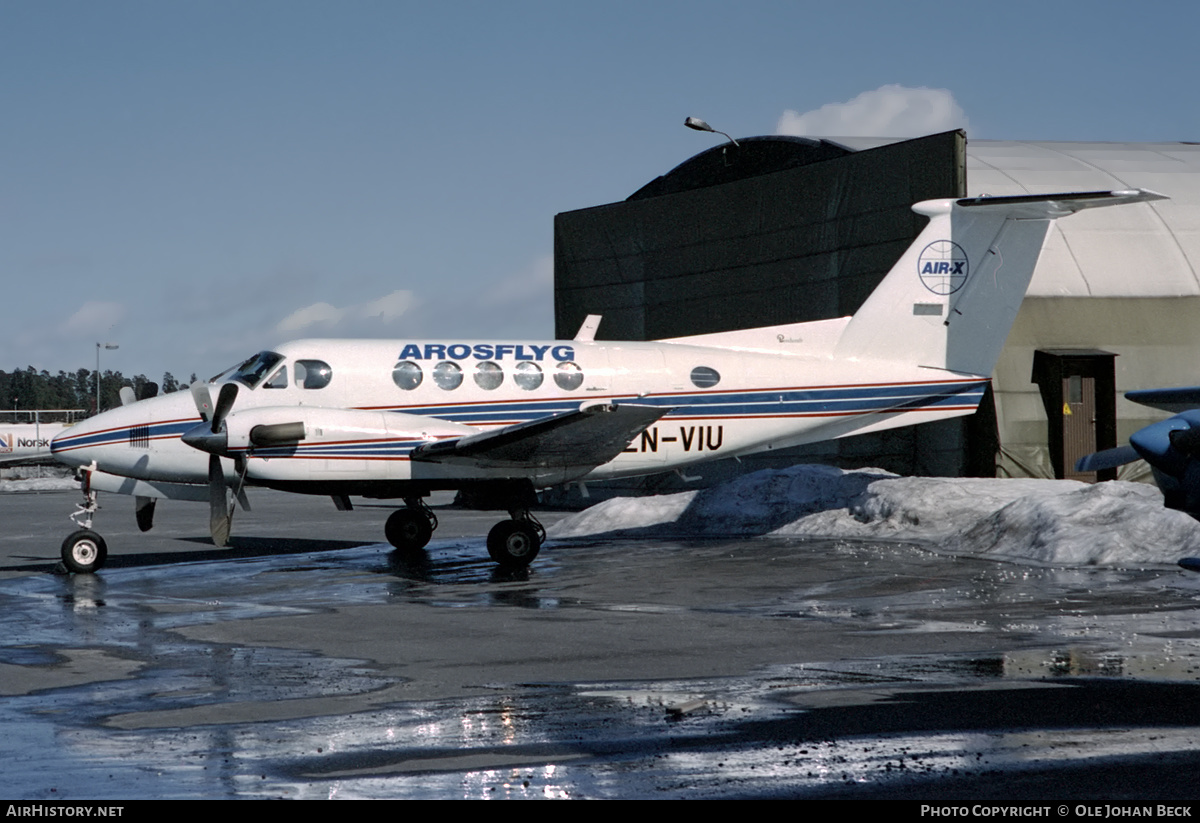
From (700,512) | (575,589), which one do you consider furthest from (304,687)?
(700,512)

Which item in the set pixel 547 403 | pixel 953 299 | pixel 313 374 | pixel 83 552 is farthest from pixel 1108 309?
pixel 83 552

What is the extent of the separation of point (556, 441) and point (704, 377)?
324 centimetres

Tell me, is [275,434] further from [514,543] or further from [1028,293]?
[1028,293]

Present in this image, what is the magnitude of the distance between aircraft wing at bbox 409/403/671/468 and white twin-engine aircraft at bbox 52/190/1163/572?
0.03 metres

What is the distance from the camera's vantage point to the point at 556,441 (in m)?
15.5

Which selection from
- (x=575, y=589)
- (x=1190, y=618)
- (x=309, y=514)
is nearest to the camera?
(x=1190, y=618)

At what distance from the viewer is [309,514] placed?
2864 cm

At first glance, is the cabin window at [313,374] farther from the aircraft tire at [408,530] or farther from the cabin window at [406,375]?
the aircraft tire at [408,530]

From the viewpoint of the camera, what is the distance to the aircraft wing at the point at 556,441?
14.7 m

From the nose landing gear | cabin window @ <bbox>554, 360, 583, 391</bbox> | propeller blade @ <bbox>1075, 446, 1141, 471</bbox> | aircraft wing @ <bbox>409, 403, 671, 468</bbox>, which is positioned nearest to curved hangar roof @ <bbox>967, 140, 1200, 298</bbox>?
cabin window @ <bbox>554, 360, 583, 391</bbox>

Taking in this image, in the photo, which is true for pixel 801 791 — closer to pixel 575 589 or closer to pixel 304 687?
pixel 304 687

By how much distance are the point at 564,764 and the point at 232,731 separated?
6.42 feet

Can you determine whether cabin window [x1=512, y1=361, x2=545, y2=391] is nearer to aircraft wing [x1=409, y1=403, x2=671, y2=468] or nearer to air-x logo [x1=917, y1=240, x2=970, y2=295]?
aircraft wing [x1=409, y1=403, x2=671, y2=468]

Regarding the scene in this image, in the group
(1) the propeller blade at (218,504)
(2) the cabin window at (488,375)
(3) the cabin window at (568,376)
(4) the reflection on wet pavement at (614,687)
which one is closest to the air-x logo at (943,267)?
(3) the cabin window at (568,376)
